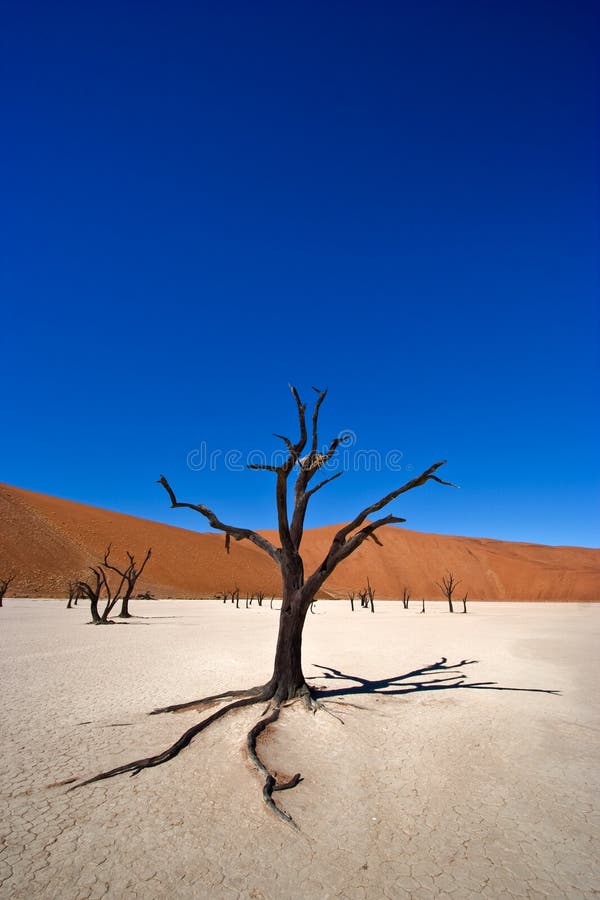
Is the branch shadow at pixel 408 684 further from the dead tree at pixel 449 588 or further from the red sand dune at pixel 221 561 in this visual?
the red sand dune at pixel 221 561

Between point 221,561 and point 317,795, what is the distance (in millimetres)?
66891

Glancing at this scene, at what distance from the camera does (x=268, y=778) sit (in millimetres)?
4625

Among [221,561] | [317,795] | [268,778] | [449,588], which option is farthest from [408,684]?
[221,561]

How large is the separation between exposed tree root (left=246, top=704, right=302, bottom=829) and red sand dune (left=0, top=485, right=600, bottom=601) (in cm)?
4677

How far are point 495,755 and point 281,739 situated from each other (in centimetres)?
272

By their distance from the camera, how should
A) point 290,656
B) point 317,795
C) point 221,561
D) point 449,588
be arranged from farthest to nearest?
point 221,561
point 449,588
point 290,656
point 317,795

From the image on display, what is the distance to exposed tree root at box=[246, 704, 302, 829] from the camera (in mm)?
4115

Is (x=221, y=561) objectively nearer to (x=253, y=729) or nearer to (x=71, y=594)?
(x=71, y=594)

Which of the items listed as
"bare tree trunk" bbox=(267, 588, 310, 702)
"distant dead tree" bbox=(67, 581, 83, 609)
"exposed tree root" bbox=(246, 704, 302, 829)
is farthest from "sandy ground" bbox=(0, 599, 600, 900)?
"distant dead tree" bbox=(67, 581, 83, 609)

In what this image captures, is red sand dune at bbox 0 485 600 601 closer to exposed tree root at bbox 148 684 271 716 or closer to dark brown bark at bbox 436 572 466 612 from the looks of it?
dark brown bark at bbox 436 572 466 612

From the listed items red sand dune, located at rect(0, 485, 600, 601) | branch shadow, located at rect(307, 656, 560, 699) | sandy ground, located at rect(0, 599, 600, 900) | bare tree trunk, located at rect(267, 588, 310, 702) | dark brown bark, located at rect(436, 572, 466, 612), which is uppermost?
red sand dune, located at rect(0, 485, 600, 601)

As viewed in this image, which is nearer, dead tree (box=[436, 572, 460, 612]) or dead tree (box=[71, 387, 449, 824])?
dead tree (box=[71, 387, 449, 824])

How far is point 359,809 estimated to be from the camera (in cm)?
440

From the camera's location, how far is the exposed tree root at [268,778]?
4115mm
